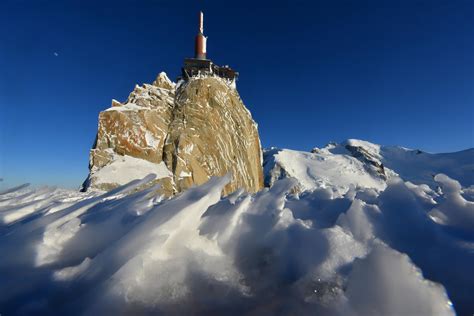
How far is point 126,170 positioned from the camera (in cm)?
2200

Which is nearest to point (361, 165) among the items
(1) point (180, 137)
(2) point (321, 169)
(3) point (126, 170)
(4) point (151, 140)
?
(2) point (321, 169)

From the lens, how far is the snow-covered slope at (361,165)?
4254 inches

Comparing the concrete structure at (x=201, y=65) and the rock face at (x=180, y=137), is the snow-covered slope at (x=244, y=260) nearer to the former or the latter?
the rock face at (x=180, y=137)

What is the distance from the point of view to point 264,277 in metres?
1.97

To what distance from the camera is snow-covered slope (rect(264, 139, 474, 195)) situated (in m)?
108

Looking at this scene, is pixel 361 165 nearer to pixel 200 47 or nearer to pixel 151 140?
pixel 200 47

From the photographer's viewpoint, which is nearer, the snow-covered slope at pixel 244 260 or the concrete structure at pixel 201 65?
the snow-covered slope at pixel 244 260

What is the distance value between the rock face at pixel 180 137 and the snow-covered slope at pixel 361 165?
59.0 m

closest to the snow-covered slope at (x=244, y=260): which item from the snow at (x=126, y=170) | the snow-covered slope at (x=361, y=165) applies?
the snow at (x=126, y=170)

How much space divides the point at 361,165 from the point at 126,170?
422ft

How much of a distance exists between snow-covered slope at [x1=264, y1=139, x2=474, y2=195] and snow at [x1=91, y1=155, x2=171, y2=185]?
2802 inches

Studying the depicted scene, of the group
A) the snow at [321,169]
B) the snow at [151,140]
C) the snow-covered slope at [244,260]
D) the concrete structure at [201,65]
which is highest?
the concrete structure at [201,65]

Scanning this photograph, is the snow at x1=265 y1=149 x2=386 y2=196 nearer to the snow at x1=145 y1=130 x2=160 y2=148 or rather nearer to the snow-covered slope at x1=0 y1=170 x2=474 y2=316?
the snow at x1=145 y1=130 x2=160 y2=148

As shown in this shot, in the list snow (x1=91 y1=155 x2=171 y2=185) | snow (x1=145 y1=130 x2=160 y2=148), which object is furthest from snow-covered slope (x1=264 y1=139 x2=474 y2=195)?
snow (x1=91 y1=155 x2=171 y2=185)
